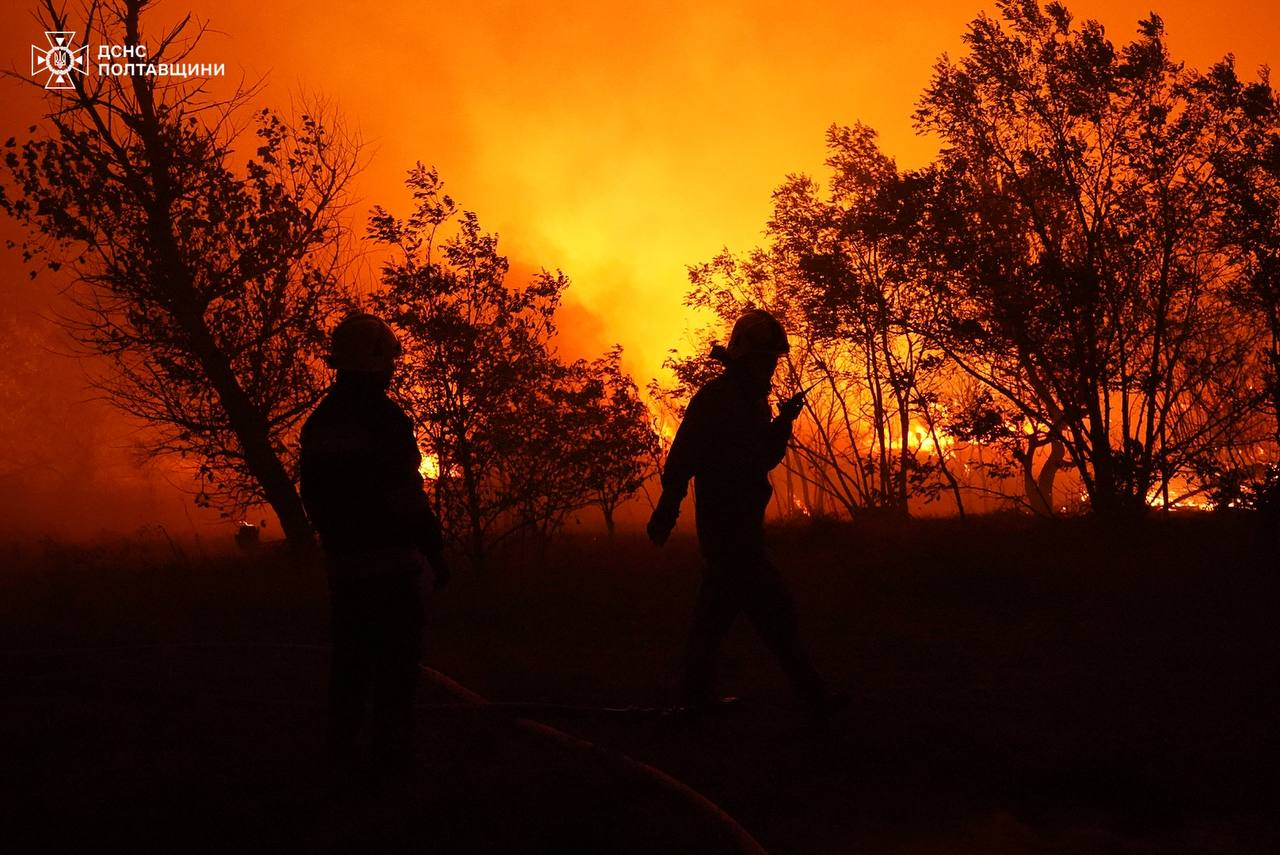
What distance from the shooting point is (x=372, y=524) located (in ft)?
15.5

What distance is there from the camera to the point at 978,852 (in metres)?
4.05

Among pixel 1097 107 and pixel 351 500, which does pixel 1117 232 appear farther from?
pixel 351 500

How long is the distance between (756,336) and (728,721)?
7.53 ft

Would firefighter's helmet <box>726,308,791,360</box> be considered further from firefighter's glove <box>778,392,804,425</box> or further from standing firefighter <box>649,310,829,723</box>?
firefighter's glove <box>778,392,804,425</box>

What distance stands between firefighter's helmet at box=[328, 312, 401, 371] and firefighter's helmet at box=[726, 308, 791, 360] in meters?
2.01

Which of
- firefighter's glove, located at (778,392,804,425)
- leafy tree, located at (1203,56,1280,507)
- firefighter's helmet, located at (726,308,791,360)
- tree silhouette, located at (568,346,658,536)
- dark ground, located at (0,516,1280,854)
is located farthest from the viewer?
tree silhouette, located at (568,346,658,536)

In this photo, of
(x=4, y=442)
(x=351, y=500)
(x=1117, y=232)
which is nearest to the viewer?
(x=351, y=500)

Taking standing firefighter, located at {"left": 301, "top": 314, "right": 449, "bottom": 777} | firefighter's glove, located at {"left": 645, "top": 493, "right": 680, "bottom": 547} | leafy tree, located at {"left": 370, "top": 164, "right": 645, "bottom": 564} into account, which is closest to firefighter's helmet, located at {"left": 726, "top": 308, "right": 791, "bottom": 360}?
firefighter's glove, located at {"left": 645, "top": 493, "right": 680, "bottom": 547}

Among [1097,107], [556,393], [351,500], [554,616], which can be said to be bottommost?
[554,616]

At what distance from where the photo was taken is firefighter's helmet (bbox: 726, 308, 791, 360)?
589cm

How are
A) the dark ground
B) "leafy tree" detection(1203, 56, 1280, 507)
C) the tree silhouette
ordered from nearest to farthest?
the dark ground
"leafy tree" detection(1203, 56, 1280, 507)
the tree silhouette

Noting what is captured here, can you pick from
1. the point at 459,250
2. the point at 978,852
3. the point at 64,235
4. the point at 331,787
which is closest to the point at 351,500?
the point at 331,787

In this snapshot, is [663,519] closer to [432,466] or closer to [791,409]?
[791,409]

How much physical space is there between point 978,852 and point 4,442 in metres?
87.9
